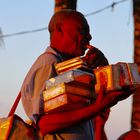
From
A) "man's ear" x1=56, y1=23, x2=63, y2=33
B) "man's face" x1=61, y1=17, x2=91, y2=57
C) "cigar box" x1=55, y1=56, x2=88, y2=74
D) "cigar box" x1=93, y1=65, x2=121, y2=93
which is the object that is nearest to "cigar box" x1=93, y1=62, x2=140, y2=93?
"cigar box" x1=93, y1=65, x2=121, y2=93

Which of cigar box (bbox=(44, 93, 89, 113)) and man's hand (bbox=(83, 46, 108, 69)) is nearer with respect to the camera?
cigar box (bbox=(44, 93, 89, 113))

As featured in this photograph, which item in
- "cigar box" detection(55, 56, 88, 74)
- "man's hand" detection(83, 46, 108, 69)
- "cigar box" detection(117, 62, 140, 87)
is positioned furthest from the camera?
"man's hand" detection(83, 46, 108, 69)

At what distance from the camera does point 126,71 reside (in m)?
2.81

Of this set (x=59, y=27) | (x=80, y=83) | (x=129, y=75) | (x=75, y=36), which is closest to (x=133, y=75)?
(x=129, y=75)

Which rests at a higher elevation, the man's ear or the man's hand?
the man's ear

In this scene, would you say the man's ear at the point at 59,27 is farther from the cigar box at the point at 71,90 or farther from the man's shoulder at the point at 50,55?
the cigar box at the point at 71,90

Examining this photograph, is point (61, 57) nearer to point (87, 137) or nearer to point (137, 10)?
point (87, 137)

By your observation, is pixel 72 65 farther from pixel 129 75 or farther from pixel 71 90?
pixel 129 75

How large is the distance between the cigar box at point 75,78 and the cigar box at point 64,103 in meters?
0.07

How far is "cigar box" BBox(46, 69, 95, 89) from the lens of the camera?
111 inches

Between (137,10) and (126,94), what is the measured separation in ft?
15.5

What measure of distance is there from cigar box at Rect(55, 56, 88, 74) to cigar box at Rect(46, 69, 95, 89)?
5cm

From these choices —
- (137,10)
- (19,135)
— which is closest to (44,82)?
(19,135)

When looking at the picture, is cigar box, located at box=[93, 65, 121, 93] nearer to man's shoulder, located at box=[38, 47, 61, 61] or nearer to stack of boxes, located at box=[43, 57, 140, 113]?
stack of boxes, located at box=[43, 57, 140, 113]
